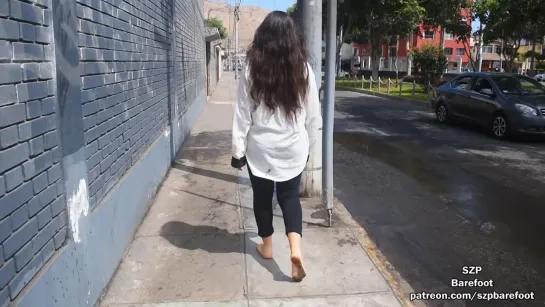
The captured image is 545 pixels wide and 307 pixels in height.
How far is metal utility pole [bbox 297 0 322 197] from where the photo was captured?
17.1 ft

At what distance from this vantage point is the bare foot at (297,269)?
345cm

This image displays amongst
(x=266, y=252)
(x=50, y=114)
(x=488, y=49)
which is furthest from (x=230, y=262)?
Result: (x=488, y=49)

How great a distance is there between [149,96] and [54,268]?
3350 millimetres

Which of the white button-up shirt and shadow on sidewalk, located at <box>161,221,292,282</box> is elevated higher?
the white button-up shirt

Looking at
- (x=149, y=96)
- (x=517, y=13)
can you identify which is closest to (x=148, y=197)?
(x=149, y=96)

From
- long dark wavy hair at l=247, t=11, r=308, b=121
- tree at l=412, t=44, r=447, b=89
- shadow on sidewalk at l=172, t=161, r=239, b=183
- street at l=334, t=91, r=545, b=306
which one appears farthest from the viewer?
tree at l=412, t=44, r=447, b=89

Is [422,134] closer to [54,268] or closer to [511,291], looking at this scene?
[511,291]

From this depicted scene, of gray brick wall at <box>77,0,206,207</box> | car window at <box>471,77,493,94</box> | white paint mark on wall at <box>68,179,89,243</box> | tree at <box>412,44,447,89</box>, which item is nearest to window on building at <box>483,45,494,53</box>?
tree at <box>412,44,447,89</box>

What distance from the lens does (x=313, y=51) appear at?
5.30m

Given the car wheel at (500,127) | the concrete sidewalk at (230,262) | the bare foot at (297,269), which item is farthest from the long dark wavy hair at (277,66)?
the car wheel at (500,127)

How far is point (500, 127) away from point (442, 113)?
2754 millimetres

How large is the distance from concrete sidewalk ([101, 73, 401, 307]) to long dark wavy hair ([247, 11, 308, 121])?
1229mm

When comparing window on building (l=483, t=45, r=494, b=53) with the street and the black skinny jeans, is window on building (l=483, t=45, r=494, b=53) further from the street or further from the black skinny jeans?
the black skinny jeans

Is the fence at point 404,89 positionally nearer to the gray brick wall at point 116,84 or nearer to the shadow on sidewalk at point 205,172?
the shadow on sidewalk at point 205,172
